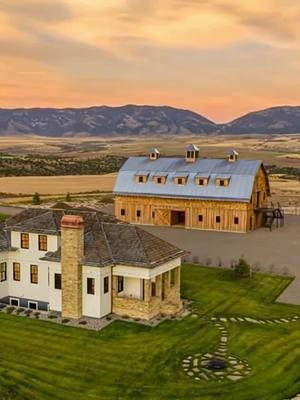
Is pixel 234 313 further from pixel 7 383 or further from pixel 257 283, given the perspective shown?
pixel 7 383

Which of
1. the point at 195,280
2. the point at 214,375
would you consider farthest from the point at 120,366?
the point at 195,280

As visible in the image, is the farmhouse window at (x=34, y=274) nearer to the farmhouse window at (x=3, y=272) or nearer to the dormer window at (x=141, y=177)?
the farmhouse window at (x=3, y=272)

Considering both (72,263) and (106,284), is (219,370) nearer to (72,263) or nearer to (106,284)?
(106,284)

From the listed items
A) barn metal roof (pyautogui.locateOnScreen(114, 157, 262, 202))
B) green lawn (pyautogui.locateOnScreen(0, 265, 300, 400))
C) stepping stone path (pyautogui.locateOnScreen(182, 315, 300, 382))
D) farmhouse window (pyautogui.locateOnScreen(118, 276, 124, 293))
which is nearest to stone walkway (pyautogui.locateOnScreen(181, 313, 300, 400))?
stepping stone path (pyautogui.locateOnScreen(182, 315, 300, 382))

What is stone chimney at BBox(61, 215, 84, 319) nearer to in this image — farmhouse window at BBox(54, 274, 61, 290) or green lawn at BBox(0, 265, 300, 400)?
farmhouse window at BBox(54, 274, 61, 290)

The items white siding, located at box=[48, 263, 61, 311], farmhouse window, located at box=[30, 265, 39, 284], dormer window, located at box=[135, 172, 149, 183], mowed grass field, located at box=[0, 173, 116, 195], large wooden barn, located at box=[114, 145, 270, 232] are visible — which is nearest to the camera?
white siding, located at box=[48, 263, 61, 311]

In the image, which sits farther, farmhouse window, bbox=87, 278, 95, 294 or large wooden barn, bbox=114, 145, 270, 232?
large wooden barn, bbox=114, 145, 270, 232

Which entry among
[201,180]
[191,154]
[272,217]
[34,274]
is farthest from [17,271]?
[272,217]
